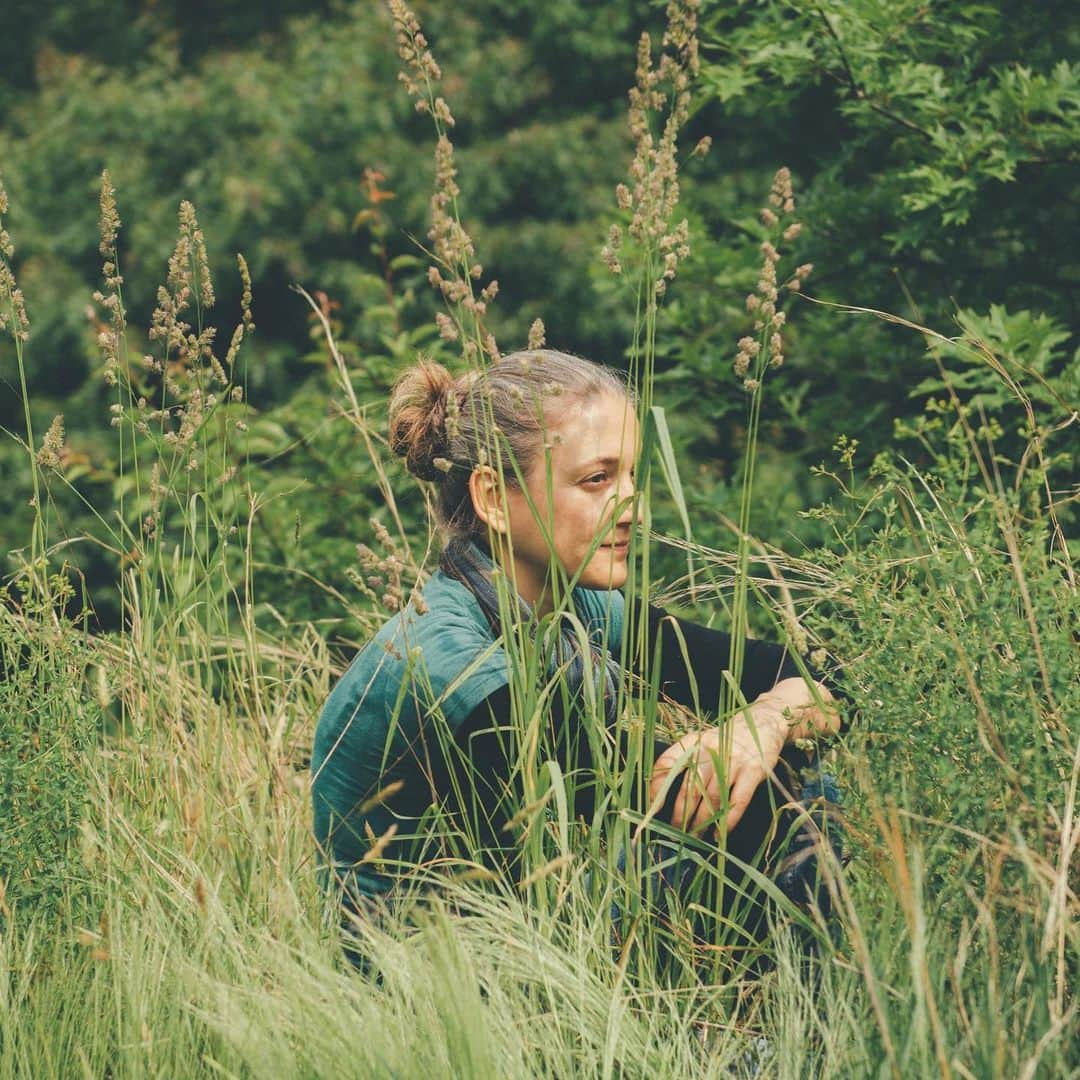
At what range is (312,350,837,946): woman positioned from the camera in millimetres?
2215

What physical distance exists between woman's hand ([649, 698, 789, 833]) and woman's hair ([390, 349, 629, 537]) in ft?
2.10

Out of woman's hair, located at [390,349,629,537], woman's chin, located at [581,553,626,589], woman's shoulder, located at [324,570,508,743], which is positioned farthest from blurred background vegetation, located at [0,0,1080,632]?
woman's shoulder, located at [324,570,508,743]

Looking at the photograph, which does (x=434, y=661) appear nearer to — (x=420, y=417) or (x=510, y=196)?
(x=420, y=417)

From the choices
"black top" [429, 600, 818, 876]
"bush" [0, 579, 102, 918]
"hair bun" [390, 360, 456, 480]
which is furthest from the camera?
"hair bun" [390, 360, 456, 480]

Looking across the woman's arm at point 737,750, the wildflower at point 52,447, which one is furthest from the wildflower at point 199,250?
the woman's arm at point 737,750

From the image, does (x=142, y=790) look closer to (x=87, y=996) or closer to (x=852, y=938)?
(x=87, y=996)

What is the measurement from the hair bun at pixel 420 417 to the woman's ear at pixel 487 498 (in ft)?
0.71

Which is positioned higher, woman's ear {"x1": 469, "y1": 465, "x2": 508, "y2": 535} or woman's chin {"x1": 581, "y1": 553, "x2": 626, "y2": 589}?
woman's ear {"x1": 469, "y1": 465, "x2": 508, "y2": 535}

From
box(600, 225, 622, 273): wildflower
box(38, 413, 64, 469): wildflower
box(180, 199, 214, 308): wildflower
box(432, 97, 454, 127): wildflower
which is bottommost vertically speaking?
box(38, 413, 64, 469): wildflower

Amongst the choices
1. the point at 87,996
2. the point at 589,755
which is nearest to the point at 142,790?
the point at 87,996

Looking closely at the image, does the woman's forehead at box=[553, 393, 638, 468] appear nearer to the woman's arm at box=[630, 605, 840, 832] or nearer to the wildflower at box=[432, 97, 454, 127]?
the woman's arm at box=[630, 605, 840, 832]

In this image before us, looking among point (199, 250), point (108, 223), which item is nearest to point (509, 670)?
point (199, 250)

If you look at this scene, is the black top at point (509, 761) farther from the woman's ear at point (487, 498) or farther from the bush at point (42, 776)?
the bush at point (42, 776)

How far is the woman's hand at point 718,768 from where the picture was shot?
217 cm
